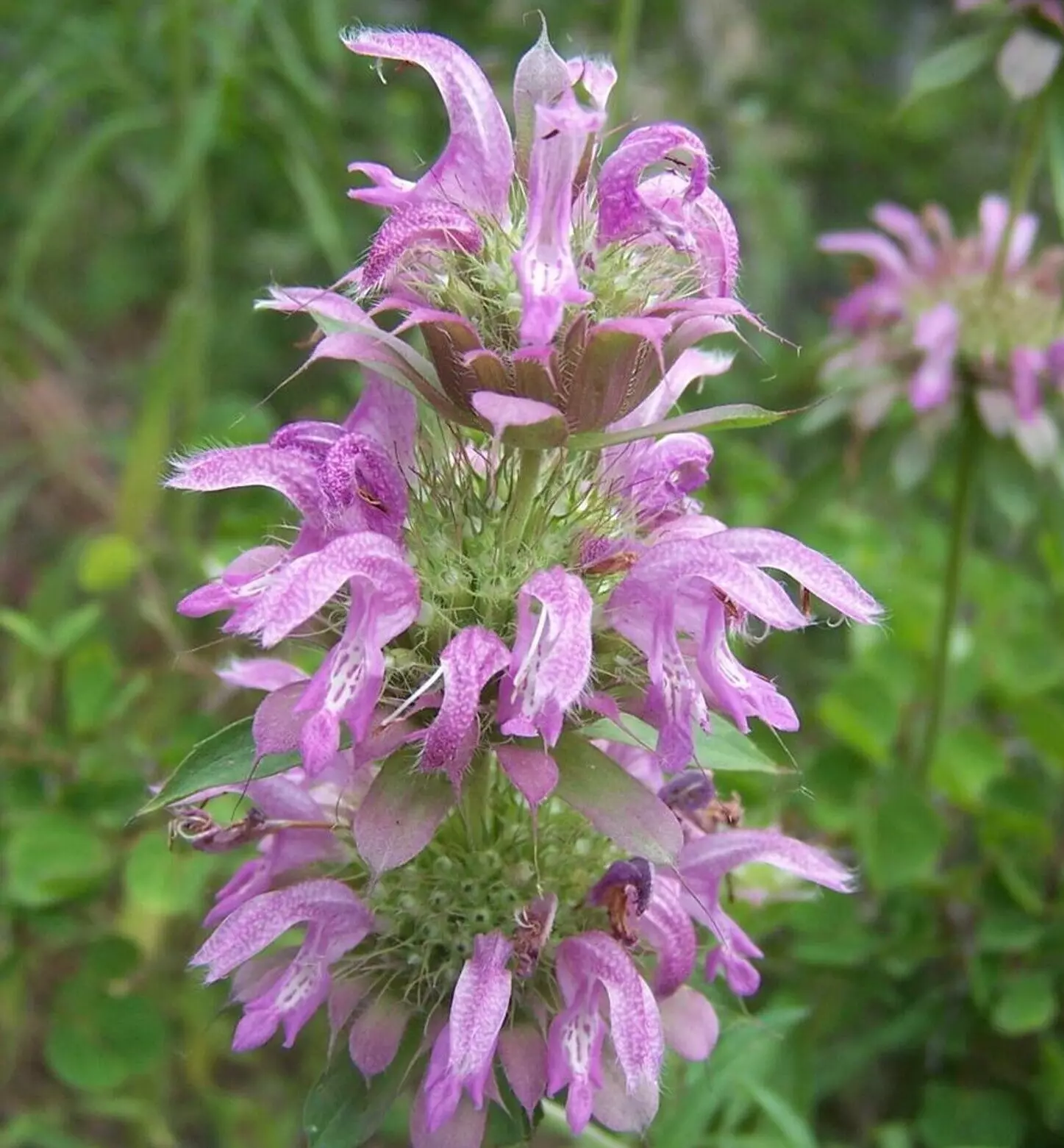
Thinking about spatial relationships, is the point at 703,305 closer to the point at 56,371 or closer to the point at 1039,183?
the point at 1039,183

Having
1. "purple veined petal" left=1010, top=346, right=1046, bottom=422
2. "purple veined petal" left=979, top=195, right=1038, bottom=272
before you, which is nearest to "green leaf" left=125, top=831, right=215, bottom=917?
"purple veined petal" left=1010, top=346, right=1046, bottom=422

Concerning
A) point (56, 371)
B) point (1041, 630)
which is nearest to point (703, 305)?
point (1041, 630)

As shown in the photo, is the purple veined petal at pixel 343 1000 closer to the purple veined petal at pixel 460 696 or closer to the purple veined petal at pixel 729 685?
the purple veined petal at pixel 460 696

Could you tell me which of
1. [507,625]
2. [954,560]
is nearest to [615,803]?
[507,625]

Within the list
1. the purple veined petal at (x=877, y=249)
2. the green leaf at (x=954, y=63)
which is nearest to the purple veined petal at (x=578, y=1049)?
the green leaf at (x=954, y=63)

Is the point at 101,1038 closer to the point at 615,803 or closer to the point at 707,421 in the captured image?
the point at 615,803

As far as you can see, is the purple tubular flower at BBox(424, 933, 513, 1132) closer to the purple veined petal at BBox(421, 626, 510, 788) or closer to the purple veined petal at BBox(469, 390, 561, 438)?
the purple veined petal at BBox(421, 626, 510, 788)
